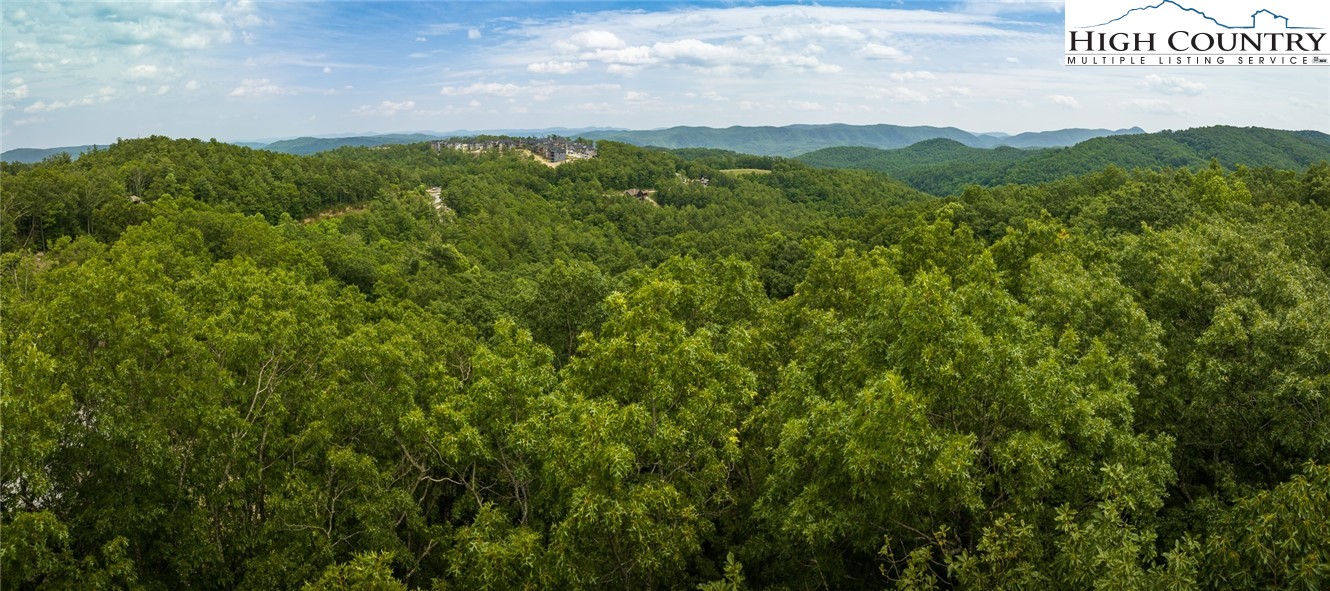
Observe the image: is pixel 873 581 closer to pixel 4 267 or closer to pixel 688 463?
pixel 688 463

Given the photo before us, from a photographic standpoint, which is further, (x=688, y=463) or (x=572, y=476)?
(x=688, y=463)

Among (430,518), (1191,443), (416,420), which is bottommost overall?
(430,518)

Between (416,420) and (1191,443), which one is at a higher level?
(416,420)

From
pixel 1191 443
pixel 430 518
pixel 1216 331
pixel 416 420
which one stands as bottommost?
pixel 430 518

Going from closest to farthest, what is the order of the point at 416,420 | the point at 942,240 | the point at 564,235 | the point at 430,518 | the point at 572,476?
1. the point at 572,476
2. the point at 416,420
3. the point at 430,518
4. the point at 942,240
5. the point at 564,235

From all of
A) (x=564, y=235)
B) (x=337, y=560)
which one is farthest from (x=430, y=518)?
(x=564, y=235)

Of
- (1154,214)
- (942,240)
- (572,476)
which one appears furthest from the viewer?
(1154,214)

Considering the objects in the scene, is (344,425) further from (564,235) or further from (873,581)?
(564,235)

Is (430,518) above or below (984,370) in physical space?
below

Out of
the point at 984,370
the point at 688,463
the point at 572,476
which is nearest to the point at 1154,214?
the point at 984,370
